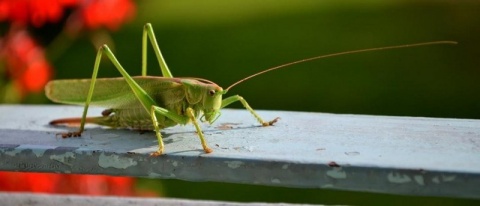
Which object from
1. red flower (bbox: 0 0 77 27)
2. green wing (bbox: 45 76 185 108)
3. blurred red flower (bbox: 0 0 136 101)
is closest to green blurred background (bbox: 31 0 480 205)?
blurred red flower (bbox: 0 0 136 101)

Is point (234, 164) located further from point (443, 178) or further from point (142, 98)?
point (142, 98)

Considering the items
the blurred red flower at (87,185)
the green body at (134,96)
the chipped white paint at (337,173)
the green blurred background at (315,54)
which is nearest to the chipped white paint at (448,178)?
the chipped white paint at (337,173)

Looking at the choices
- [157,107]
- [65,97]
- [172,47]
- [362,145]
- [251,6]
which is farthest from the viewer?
[251,6]

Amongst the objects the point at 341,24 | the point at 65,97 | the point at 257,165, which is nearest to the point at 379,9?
the point at 341,24

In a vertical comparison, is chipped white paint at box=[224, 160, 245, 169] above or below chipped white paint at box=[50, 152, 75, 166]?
above

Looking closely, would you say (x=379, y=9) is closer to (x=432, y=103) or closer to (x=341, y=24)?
(x=341, y=24)

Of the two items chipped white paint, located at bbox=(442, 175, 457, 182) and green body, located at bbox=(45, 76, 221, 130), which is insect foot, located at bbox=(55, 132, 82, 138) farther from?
chipped white paint, located at bbox=(442, 175, 457, 182)

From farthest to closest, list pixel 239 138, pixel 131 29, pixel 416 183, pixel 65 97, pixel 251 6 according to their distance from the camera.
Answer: pixel 251 6, pixel 131 29, pixel 65 97, pixel 239 138, pixel 416 183
